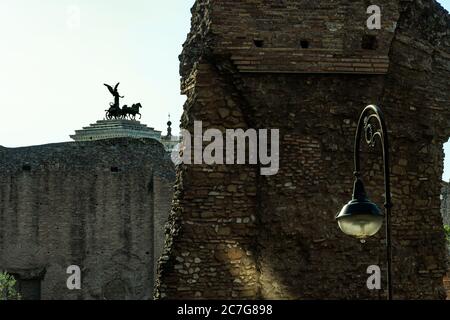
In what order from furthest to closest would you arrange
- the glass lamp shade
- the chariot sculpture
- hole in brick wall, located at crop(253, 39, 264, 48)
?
the chariot sculpture < hole in brick wall, located at crop(253, 39, 264, 48) < the glass lamp shade

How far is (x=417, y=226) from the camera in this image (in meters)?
10.2

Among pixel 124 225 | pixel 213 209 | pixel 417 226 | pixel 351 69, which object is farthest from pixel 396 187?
pixel 124 225

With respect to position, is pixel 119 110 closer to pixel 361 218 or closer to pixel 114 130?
pixel 114 130

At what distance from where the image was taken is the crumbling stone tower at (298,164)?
9734 millimetres

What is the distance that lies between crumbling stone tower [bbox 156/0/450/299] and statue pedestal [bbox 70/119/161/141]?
35415mm

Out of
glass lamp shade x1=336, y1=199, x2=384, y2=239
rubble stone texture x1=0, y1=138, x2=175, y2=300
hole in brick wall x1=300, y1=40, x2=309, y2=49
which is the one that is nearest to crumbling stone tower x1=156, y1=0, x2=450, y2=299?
hole in brick wall x1=300, y1=40, x2=309, y2=49

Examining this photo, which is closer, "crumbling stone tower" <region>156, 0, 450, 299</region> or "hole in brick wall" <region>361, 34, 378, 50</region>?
"crumbling stone tower" <region>156, 0, 450, 299</region>

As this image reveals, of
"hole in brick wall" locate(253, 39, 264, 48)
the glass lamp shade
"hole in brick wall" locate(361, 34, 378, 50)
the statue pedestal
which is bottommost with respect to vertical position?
the glass lamp shade

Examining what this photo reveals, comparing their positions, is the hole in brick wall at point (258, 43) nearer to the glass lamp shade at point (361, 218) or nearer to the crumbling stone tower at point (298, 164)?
the crumbling stone tower at point (298, 164)

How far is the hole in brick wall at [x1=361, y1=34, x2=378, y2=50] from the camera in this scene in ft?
33.6

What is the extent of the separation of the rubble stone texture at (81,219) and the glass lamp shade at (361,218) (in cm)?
2587

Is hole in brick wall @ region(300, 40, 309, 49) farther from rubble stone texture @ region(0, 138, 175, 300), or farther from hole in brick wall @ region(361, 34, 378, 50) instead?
rubble stone texture @ region(0, 138, 175, 300)
